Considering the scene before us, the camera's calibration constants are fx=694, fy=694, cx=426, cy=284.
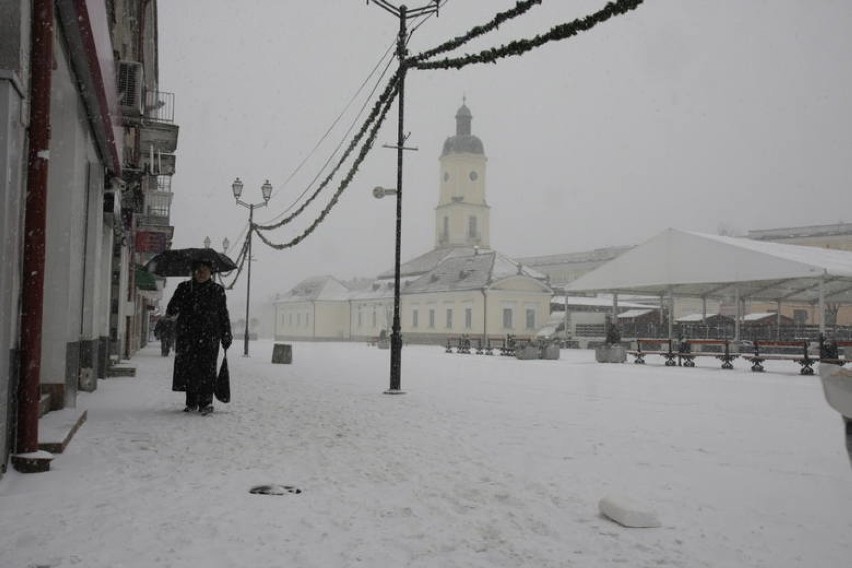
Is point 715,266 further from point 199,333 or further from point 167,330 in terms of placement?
point 199,333

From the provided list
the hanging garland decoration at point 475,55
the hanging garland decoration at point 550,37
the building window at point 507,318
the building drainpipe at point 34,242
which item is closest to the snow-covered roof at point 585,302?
the building window at point 507,318

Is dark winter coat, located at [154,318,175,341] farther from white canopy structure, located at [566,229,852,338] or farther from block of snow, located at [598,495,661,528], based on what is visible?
block of snow, located at [598,495,661,528]

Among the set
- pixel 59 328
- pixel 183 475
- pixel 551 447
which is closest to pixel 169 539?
pixel 183 475

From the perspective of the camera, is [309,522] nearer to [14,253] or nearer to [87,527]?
[87,527]

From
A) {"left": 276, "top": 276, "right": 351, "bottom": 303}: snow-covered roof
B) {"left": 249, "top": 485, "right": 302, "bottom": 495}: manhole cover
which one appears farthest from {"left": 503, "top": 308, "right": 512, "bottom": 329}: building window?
{"left": 249, "top": 485, "right": 302, "bottom": 495}: manhole cover

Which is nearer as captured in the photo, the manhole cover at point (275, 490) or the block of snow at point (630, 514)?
the block of snow at point (630, 514)

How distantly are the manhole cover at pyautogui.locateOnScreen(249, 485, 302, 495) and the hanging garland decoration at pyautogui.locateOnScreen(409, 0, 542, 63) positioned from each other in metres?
5.61

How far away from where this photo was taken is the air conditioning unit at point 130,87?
1216cm

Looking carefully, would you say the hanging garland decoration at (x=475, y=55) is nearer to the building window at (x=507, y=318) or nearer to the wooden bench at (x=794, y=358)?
the wooden bench at (x=794, y=358)

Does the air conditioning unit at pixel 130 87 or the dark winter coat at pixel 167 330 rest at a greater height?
the air conditioning unit at pixel 130 87

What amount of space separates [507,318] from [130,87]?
39.5 m

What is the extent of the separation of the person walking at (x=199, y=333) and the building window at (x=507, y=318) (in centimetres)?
4150

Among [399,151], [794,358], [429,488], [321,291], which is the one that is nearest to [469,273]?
[321,291]

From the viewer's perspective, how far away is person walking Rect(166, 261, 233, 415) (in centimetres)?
857
